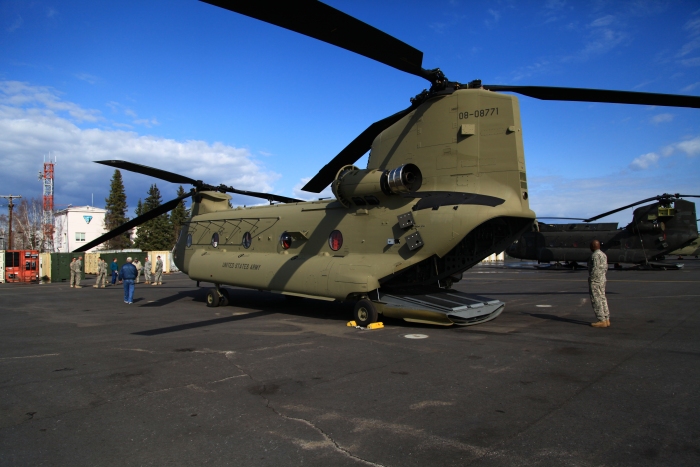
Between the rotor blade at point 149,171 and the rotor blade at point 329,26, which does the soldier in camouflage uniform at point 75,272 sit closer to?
the rotor blade at point 149,171

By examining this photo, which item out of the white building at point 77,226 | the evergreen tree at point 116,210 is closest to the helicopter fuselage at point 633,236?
the evergreen tree at point 116,210

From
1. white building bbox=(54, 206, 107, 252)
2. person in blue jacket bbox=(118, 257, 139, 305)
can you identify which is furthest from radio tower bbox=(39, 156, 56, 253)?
person in blue jacket bbox=(118, 257, 139, 305)

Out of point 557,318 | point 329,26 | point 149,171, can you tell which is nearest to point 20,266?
point 149,171

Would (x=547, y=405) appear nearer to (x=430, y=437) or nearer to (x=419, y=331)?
(x=430, y=437)

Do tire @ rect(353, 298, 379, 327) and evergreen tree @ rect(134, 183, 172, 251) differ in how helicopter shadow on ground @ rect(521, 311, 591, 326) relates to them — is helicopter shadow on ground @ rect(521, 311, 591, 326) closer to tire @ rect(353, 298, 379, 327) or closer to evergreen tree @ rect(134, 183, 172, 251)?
tire @ rect(353, 298, 379, 327)

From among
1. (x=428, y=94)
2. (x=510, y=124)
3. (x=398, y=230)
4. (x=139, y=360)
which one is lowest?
(x=139, y=360)

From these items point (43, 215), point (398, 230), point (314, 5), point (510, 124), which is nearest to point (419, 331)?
point (398, 230)

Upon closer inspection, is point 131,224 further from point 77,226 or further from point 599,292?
point 77,226

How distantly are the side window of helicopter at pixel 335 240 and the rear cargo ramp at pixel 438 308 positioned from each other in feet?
6.13

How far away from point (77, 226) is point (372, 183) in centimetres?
7462

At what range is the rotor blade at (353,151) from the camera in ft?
36.4

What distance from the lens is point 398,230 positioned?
10227mm

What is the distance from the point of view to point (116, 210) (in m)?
66.7

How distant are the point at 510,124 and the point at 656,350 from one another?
205 inches
